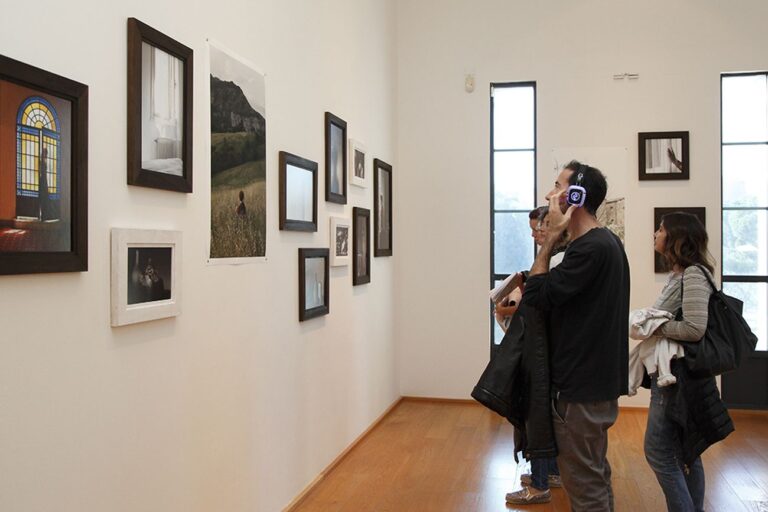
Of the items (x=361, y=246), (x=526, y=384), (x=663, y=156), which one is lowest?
(x=526, y=384)

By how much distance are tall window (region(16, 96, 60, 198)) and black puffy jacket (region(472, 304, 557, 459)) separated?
1715 mm

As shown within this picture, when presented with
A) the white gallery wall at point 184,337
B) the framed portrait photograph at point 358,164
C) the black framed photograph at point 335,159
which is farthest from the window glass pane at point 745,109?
the black framed photograph at point 335,159

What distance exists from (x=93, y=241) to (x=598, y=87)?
5.91 meters

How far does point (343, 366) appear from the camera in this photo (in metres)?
5.50

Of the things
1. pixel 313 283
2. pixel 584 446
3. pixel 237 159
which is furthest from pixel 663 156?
pixel 584 446

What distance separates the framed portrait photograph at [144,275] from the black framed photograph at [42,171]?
0.23 m

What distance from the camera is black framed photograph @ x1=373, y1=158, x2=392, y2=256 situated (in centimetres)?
659

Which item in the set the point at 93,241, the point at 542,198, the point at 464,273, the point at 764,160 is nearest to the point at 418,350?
A: the point at 464,273

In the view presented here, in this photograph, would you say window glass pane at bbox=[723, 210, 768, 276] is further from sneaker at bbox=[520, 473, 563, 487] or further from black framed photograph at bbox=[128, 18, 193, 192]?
black framed photograph at bbox=[128, 18, 193, 192]

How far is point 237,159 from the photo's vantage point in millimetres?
3639

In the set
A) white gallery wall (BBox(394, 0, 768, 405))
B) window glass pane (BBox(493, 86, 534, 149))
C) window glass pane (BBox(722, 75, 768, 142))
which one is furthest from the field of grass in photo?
window glass pane (BBox(722, 75, 768, 142))

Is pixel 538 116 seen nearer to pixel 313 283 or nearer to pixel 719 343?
pixel 313 283

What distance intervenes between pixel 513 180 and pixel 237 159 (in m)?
4.38

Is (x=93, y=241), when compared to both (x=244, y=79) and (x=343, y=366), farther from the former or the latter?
(x=343, y=366)
